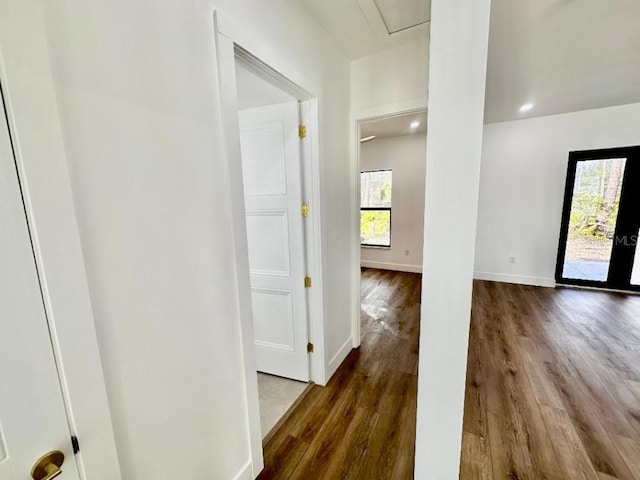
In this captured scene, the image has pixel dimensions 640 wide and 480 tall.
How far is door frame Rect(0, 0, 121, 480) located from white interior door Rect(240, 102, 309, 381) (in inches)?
53.7

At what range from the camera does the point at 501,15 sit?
1.85 meters

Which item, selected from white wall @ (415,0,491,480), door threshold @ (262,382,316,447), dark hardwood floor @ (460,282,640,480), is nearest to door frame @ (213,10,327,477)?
door threshold @ (262,382,316,447)

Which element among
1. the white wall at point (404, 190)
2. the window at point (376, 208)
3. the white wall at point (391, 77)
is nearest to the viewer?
the white wall at point (391, 77)

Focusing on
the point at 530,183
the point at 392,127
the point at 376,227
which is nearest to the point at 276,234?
the point at 392,127

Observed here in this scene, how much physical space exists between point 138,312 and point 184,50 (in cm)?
96

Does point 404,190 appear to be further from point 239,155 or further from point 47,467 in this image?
point 47,467

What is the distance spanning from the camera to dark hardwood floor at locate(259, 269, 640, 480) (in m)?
1.51

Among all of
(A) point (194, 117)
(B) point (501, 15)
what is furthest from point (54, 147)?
(B) point (501, 15)

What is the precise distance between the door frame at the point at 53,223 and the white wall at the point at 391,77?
7.00 feet

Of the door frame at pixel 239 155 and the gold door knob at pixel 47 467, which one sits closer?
the gold door knob at pixel 47 467

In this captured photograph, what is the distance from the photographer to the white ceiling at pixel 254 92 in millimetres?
1524

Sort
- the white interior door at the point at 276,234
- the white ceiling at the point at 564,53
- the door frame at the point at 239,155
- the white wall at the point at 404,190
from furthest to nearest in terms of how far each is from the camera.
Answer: the white wall at the point at 404,190 → the white interior door at the point at 276,234 → the white ceiling at the point at 564,53 → the door frame at the point at 239,155

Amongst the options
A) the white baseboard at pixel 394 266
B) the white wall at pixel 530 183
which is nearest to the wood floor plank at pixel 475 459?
the white wall at pixel 530 183

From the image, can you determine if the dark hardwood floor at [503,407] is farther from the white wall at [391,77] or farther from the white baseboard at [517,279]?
the white wall at [391,77]
